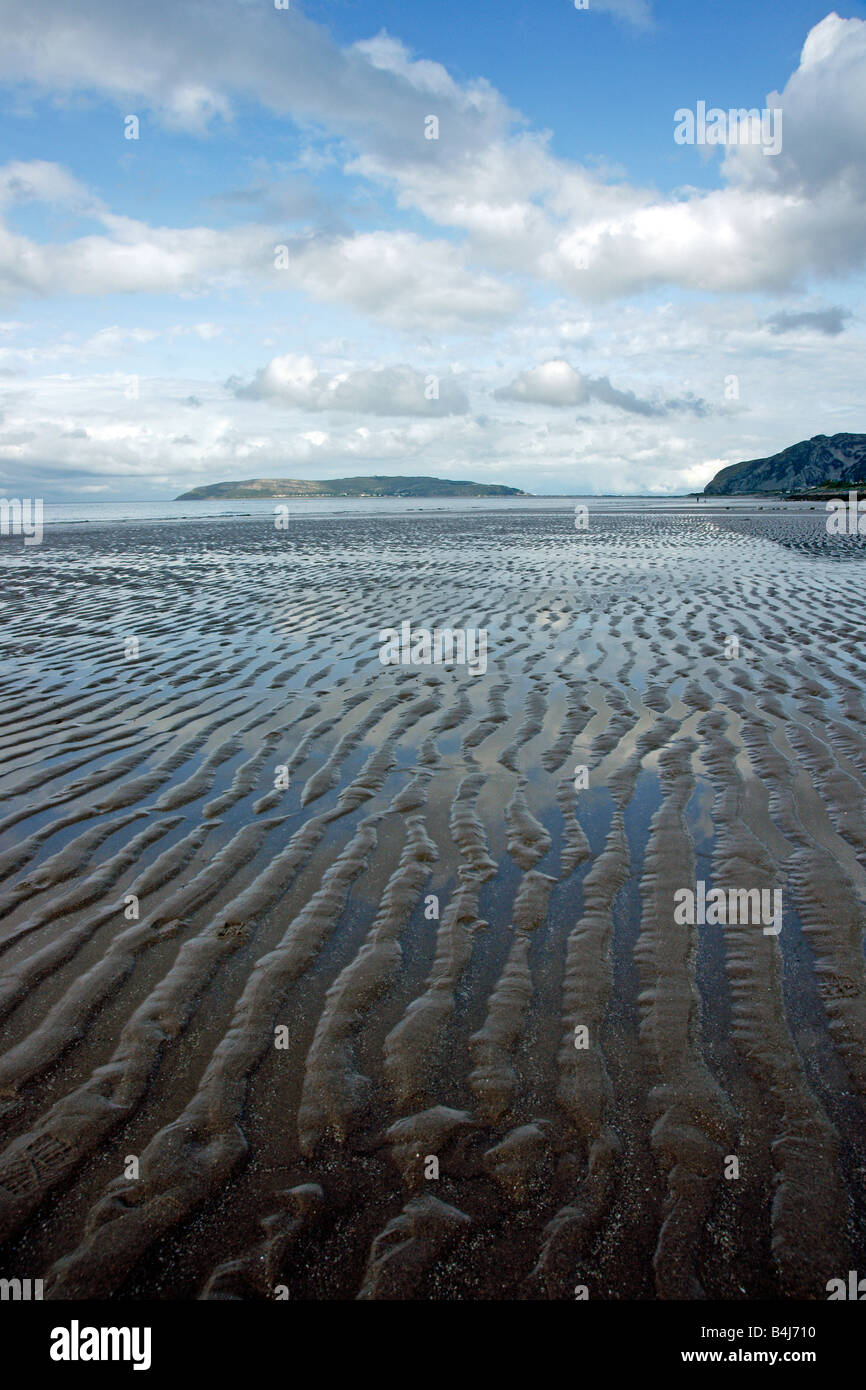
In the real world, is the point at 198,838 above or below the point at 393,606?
below

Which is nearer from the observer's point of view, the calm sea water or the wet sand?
the wet sand

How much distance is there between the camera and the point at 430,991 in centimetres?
426

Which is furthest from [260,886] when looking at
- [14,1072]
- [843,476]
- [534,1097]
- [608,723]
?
[843,476]

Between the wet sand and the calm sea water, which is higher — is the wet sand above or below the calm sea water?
A: below

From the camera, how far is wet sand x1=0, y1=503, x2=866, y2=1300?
2.83 m

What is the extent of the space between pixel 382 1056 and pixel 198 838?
3.11 m

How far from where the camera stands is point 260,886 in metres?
5.44

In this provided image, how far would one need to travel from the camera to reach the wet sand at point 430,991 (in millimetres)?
2830

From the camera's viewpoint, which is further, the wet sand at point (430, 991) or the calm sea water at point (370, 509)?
the calm sea water at point (370, 509)

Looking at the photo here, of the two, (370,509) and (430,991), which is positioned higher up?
(370,509)

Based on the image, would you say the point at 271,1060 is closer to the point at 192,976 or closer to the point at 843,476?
the point at 192,976

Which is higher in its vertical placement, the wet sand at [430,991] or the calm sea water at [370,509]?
the calm sea water at [370,509]

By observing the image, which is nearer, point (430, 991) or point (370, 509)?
point (430, 991)

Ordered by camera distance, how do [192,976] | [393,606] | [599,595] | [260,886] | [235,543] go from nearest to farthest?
[192,976] < [260,886] < [393,606] < [599,595] < [235,543]
